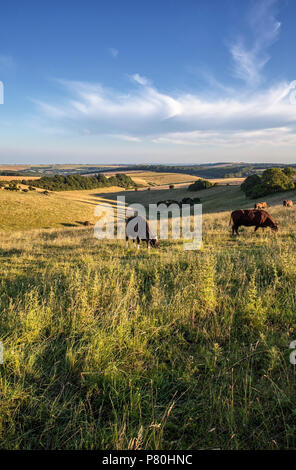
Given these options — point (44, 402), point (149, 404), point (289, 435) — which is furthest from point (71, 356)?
point (289, 435)

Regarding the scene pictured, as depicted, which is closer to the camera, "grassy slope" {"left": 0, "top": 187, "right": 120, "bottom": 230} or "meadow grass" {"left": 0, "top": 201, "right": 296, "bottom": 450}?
"meadow grass" {"left": 0, "top": 201, "right": 296, "bottom": 450}

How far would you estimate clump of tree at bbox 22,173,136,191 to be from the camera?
111275 millimetres

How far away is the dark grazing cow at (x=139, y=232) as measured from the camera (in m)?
12.5

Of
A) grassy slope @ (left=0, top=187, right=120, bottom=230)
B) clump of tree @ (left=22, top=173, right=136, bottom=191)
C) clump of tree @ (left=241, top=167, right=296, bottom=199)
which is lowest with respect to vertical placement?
grassy slope @ (left=0, top=187, right=120, bottom=230)

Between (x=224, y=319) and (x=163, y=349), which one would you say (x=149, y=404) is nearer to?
(x=163, y=349)

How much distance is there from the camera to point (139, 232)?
12.9 metres

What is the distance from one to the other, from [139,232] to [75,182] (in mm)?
123303

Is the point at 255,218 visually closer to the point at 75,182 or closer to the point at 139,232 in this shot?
the point at 139,232

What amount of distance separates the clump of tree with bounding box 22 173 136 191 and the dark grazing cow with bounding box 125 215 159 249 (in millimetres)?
102086

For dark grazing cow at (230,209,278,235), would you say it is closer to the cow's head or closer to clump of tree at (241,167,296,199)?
the cow's head

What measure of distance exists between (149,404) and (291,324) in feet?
8.68

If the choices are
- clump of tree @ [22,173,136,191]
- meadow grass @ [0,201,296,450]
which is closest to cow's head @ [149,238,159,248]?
meadow grass @ [0,201,296,450]

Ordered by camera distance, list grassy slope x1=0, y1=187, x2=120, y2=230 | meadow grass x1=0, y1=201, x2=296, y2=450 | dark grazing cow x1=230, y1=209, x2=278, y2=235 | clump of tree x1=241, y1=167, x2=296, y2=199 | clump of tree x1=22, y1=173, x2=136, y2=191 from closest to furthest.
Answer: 1. meadow grass x1=0, y1=201, x2=296, y2=450
2. dark grazing cow x1=230, y1=209, x2=278, y2=235
3. grassy slope x1=0, y1=187, x2=120, y2=230
4. clump of tree x1=241, y1=167, x2=296, y2=199
5. clump of tree x1=22, y1=173, x2=136, y2=191

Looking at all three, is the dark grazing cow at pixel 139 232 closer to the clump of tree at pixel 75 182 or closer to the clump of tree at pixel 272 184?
the clump of tree at pixel 272 184
